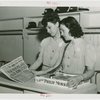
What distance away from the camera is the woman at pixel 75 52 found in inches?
51.3

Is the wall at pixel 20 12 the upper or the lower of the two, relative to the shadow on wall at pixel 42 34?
upper

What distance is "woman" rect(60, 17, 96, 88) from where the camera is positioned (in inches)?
51.3

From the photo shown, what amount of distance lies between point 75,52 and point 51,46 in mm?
234

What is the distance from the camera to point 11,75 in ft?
4.13

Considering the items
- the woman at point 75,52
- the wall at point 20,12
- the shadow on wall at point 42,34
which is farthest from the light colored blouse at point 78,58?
the wall at point 20,12

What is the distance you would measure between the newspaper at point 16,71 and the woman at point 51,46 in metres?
0.15

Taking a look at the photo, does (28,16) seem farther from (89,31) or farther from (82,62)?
(82,62)

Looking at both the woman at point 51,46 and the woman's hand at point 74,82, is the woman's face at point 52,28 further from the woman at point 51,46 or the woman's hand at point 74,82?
the woman's hand at point 74,82

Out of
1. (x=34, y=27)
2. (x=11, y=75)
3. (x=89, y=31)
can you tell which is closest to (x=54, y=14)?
(x=89, y=31)

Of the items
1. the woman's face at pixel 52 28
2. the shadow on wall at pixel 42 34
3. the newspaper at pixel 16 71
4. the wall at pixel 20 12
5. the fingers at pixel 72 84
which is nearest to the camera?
the fingers at pixel 72 84

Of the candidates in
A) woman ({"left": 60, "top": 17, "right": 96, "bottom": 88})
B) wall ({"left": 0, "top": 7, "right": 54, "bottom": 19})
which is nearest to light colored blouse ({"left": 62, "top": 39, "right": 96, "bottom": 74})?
woman ({"left": 60, "top": 17, "right": 96, "bottom": 88})

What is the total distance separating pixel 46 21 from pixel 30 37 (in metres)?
0.43

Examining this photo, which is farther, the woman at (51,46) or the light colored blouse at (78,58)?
the woman at (51,46)

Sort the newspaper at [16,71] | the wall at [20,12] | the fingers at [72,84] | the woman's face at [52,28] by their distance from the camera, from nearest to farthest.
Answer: the fingers at [72,84]
the newspaper at [16,71]
the woman's face at [52,28]
the wall at [20,12]
